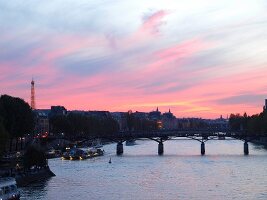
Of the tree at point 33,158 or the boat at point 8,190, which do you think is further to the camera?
the tree at point 33,158

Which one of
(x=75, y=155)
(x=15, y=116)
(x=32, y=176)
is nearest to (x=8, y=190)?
(x=32, y=176)

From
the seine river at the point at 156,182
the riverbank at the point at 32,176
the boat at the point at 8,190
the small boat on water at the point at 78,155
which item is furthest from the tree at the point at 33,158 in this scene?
the small boat on water at the point at 78,155

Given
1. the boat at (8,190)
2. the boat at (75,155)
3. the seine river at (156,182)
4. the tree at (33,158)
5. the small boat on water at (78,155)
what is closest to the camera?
the boat at (8,190)

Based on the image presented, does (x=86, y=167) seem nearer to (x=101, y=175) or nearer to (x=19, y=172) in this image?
(x=101, y=175)

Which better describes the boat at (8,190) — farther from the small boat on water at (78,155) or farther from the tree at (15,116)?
the small boat on water at (78,155)

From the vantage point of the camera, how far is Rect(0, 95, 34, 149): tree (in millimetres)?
87125

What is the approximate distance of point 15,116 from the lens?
291 feet

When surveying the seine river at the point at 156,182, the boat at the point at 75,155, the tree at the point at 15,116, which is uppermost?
the tree at the point at 15,116

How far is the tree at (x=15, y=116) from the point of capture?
87125 mm

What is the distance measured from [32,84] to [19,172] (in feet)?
366

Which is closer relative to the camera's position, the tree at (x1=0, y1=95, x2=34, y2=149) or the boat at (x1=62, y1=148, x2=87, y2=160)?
the tree at (x1=0, y1=95, x2=34, y2=149)

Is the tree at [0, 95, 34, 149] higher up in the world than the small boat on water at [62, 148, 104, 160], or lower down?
higher up

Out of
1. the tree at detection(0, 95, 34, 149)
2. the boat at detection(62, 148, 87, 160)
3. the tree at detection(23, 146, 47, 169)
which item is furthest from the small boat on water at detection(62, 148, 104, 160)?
the tree at detection(23, 146, 47, 169)

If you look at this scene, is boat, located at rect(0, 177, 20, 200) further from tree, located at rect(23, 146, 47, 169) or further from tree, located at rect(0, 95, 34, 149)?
tree, located at rect(0, 95, 34, 149)
